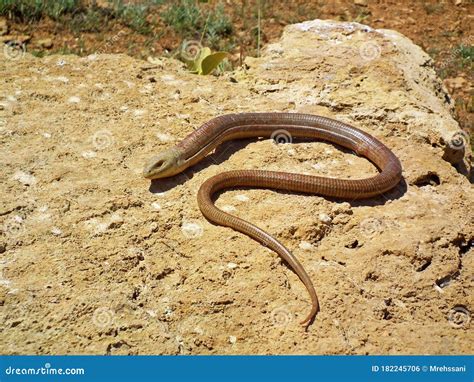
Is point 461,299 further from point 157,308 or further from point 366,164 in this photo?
point 157,308

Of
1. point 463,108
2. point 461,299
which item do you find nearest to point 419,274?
point 461,299

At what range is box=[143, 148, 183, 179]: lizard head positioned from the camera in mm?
5609

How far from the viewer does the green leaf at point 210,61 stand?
7648 mm

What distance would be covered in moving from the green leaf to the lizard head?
2.19 meters

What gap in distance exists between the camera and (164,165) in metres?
5.64

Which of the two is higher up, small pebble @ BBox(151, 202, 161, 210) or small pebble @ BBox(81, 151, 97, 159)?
small pebble @ BBox(81, 151, 97, 159)

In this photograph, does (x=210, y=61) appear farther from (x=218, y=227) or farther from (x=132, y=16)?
(x=132, y=16)

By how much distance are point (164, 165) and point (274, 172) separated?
101 centimetres

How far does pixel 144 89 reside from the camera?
6906 mm
